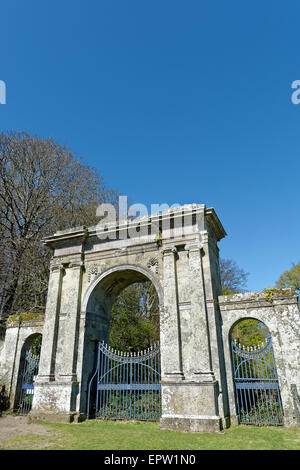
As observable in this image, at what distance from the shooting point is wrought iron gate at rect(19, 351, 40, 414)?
33.5 ft

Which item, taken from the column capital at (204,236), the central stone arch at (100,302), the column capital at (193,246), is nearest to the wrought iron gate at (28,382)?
the central stone arch at (100,302)

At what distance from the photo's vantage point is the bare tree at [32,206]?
1561 centimetres

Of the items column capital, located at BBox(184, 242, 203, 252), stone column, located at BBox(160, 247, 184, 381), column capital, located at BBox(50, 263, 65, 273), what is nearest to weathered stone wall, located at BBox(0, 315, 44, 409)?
Answer: column capital, located at BBox(50, 263, 65, 273)

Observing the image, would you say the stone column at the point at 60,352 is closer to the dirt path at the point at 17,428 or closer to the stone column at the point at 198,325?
the dirt path at the point at 17,428

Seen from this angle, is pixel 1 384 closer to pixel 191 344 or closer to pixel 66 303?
pixel 66 303

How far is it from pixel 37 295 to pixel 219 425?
11563 millimetres

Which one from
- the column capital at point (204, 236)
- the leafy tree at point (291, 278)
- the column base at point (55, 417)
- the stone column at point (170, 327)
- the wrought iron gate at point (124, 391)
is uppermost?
the leafy tree at point (291, 278)

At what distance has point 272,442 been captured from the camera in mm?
5961

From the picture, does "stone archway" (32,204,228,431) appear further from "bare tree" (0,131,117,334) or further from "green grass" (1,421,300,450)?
"bare tree" (0,131,117,334)

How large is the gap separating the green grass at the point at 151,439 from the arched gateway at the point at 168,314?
55cm

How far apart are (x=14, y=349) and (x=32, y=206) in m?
8.79

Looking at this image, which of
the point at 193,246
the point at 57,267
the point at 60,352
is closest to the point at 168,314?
the point at 193,246

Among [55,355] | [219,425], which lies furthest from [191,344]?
[55,355]

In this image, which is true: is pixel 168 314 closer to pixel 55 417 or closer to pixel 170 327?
pixel 170 327
